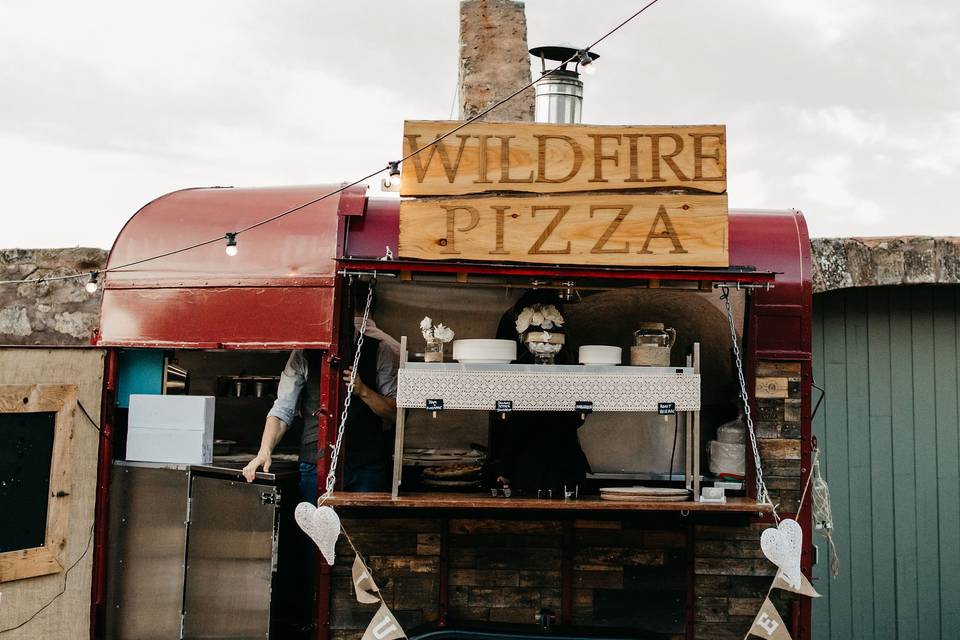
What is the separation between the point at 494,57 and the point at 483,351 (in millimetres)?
4369

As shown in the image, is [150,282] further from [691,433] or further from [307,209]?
[691,433]

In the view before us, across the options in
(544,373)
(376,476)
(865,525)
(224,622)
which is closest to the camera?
(544,373)

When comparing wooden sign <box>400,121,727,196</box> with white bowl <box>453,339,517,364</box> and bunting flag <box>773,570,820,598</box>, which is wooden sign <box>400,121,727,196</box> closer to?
white bowl <box>453,339,517,364</box>

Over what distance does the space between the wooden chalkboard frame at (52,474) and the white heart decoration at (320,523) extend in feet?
6.53

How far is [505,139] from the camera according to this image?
16.5 ft

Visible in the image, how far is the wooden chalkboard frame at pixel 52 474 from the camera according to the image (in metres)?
5.40

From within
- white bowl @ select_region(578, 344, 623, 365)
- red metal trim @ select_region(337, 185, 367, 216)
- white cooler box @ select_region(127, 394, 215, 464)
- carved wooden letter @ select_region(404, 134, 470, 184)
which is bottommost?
white cooler box @ select_region(127, 394, 215, 464)

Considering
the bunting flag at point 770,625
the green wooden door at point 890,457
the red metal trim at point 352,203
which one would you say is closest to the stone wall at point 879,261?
the green wooden door at point 890,457

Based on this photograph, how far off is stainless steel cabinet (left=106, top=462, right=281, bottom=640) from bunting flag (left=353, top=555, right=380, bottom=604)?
678 mm

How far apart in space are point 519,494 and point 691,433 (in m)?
1.10

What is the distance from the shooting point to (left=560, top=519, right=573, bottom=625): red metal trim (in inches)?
213

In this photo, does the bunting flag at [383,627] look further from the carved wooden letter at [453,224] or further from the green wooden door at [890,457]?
the green wooden door at [890,457]

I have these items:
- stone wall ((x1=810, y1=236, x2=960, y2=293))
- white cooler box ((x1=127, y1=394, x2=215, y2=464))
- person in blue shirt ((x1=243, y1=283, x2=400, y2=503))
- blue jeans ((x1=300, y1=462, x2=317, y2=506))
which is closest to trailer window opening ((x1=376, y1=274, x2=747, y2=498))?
person in blue shirt ((x1=243, y1=283, x2=400, y2=503))

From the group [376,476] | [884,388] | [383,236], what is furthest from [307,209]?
[884,388]
